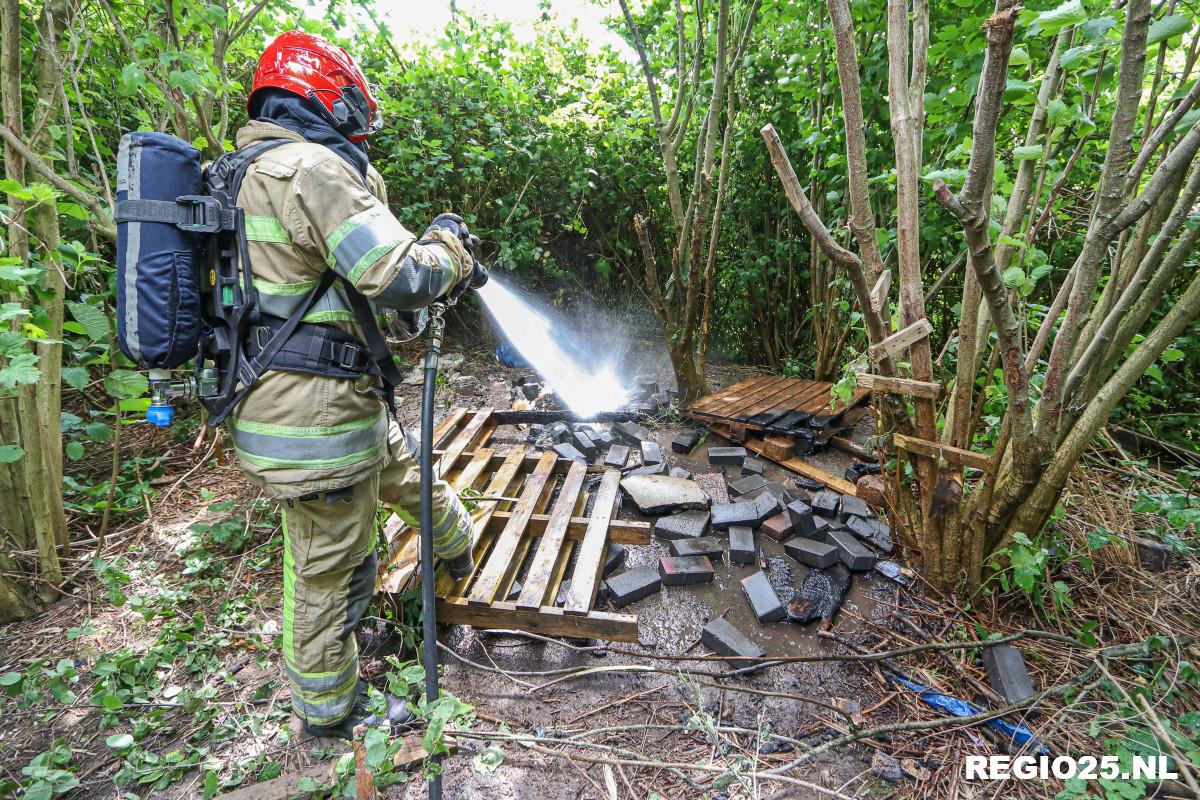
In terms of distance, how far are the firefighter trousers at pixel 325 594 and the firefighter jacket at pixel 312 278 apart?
0.48ft

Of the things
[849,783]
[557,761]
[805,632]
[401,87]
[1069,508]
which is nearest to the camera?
[849,783]

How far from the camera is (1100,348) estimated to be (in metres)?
2.08

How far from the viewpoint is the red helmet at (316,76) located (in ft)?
6.27

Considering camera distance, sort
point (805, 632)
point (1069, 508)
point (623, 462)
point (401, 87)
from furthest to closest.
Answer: point (401, 87), point (623, 462), point (1069, 508), point (805, 632)

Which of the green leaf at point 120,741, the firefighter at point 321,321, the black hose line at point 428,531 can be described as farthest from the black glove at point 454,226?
the green leaf at point 120,741

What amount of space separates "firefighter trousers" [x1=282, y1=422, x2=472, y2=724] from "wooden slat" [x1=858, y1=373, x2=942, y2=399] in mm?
2230

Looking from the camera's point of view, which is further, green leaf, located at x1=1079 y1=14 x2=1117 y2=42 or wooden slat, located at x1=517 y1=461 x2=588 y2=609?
wooden slat, located at x1=517 y1=461 x2=588 y2=609

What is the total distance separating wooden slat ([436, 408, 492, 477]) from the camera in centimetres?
366

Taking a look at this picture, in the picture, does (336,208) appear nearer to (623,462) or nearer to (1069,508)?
(623,462)

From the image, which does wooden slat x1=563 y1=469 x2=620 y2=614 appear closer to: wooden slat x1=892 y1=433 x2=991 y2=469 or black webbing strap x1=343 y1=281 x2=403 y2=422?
black webbing strap x1=343 y1=281 x2=403 y2=422

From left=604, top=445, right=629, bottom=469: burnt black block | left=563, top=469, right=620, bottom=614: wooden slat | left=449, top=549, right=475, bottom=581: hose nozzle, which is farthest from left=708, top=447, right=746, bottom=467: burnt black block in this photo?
left=449, top=549, right=475, bottom=581: hose nozzle

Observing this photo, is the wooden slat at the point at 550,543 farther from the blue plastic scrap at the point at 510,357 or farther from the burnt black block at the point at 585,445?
the blue plastic scrap at the point at 510,357

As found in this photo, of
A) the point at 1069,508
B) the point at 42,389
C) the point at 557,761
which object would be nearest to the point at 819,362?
the point at 1069,508

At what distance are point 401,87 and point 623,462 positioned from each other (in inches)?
213
